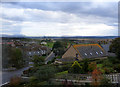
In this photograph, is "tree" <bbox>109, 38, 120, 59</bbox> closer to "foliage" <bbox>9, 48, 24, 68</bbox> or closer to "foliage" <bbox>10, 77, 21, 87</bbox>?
"foliage" <bbox>9, 48, 24, 68</bbox>

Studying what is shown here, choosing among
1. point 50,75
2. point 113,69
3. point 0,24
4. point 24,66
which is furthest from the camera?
point 113,69

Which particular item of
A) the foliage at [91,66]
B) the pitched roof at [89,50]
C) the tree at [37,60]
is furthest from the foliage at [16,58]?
the foliage at [91,66]

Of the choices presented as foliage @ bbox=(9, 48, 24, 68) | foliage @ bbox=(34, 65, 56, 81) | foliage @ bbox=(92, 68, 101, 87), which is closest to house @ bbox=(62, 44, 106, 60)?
foliage @ bbox=(92, 68, 101, 87)

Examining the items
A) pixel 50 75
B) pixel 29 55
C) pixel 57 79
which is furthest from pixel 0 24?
pixel 57 79

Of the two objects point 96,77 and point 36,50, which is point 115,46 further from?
point 36,50

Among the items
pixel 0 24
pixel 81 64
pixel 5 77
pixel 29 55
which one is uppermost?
pixel 0 24

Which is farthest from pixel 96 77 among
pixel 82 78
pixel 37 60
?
pixel 37 60

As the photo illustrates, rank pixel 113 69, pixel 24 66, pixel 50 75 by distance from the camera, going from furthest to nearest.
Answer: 1. pixel 113 69
2. pixel 24 66
3. pixel 50 75

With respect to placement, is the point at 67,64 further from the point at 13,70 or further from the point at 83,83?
the point at 13,70
